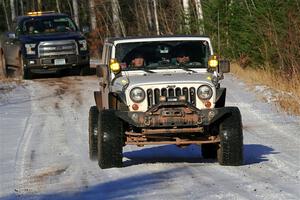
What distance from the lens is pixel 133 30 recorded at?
41719mm

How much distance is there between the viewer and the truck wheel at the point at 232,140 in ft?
32.7

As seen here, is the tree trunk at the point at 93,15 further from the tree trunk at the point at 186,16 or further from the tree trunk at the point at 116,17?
the tree trunk at the point at 186,16

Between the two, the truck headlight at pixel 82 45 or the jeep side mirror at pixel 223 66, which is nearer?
the jeep side mirror at pixel 223 66

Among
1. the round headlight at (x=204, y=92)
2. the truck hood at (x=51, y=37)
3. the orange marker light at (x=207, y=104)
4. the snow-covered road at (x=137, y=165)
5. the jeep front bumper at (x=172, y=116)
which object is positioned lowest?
the snow-covered road at (x=137, y=165)

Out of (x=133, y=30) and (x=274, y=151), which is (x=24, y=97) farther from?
(x=133, y=30)

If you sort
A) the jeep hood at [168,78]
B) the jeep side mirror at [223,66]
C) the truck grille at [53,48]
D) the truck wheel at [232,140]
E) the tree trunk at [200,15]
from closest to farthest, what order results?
the truck wheel at [232,140] → the jeep hood at [168,78] → the jeep side mirror at [223,66] → the truck grille at [53,48] → the tree trunk at [200,15]

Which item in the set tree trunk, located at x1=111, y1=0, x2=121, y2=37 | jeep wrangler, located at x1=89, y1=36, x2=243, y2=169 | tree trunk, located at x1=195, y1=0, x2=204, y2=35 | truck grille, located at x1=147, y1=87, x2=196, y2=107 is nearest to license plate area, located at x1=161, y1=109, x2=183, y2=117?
jeep wrangler, located at x1=89, y1=36, x2=243, y2=169

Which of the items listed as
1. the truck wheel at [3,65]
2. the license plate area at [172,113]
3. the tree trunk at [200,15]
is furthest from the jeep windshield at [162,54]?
the tree trunk at [200,15]

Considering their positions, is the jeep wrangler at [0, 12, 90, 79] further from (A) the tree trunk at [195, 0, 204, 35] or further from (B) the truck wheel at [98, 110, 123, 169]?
(B) the truck wheel at [98, 110, 123, 169]

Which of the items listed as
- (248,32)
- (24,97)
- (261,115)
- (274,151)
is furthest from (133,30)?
(274,151)

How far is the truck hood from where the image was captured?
22.0 meters

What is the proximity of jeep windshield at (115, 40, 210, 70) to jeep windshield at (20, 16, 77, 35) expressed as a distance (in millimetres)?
12067

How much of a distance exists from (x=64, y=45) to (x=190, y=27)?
287 inches

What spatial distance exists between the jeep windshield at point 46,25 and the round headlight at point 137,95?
42.9ft
